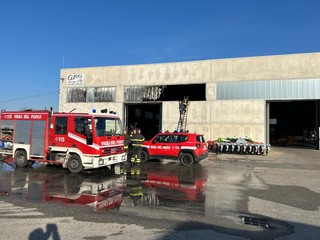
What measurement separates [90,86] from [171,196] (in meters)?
22.6

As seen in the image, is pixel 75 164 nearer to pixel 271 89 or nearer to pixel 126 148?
pixel 126 148

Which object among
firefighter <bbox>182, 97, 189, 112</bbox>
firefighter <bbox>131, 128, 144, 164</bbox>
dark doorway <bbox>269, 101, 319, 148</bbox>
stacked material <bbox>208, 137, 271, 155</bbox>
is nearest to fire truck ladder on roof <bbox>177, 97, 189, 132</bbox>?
firefighter <bbox>182, 97, 189, 112</bbox>

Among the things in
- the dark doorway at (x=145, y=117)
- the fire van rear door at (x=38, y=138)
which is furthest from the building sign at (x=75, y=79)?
the fire van rear door at (x=38, y=138)

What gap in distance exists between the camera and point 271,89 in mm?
23266

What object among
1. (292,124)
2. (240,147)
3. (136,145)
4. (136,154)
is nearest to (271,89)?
(240,147)

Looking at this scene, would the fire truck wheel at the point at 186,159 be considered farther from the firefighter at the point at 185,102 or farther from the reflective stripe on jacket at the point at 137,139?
the firefighter at the point at 185,102

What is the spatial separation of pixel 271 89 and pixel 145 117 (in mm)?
18344

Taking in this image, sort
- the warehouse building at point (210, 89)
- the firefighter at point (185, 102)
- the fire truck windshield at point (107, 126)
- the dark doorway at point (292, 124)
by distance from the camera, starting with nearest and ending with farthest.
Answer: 1. the fire truck windshield at point (107, 126)
2. the warehouse building at point (210, 89)
3. the firefighter at point (185, 102)
4. the dark doorway at point (292, 124)

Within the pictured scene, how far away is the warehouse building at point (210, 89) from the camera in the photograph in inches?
901

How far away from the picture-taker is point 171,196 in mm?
7754

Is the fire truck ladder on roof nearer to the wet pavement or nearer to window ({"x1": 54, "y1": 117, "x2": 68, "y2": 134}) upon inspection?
the wet pavement

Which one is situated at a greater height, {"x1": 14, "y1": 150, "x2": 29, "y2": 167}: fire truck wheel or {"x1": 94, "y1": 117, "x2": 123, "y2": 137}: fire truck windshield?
{"x1": 94, "y1": 117, "x2": 123, "y2": 137}: fire truck windshield

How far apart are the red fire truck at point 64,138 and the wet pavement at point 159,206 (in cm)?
77

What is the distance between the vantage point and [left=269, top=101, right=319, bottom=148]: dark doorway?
37.4m
